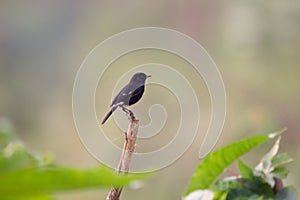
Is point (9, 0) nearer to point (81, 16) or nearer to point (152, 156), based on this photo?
point (81, 16)

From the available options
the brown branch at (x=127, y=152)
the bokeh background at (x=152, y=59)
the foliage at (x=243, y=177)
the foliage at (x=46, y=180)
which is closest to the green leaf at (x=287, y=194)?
the foliage at (x=243, y=177)

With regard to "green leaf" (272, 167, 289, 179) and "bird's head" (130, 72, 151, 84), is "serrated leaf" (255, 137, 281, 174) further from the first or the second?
"bird's head" (130, 72, 151, 84)

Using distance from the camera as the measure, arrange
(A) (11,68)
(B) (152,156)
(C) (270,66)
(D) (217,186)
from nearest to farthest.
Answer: (D) (217,186) → (B) (152,156) → (C) (270,66) → (A) (11,68)

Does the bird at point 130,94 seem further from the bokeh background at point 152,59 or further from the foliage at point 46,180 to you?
the bokeh background at point 152,59

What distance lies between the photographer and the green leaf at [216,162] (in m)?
0.44

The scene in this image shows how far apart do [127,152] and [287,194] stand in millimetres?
197

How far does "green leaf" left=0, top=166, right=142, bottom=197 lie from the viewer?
0.22 m

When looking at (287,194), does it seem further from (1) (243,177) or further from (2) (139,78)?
(2) (139,78)

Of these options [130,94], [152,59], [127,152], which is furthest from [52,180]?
[152,59]

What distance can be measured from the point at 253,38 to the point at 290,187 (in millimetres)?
4035

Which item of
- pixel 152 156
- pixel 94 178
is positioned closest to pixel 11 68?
pixel 152 156

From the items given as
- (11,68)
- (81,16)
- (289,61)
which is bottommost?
(289,61)

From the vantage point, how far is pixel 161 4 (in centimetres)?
789

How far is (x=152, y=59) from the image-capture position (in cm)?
445
